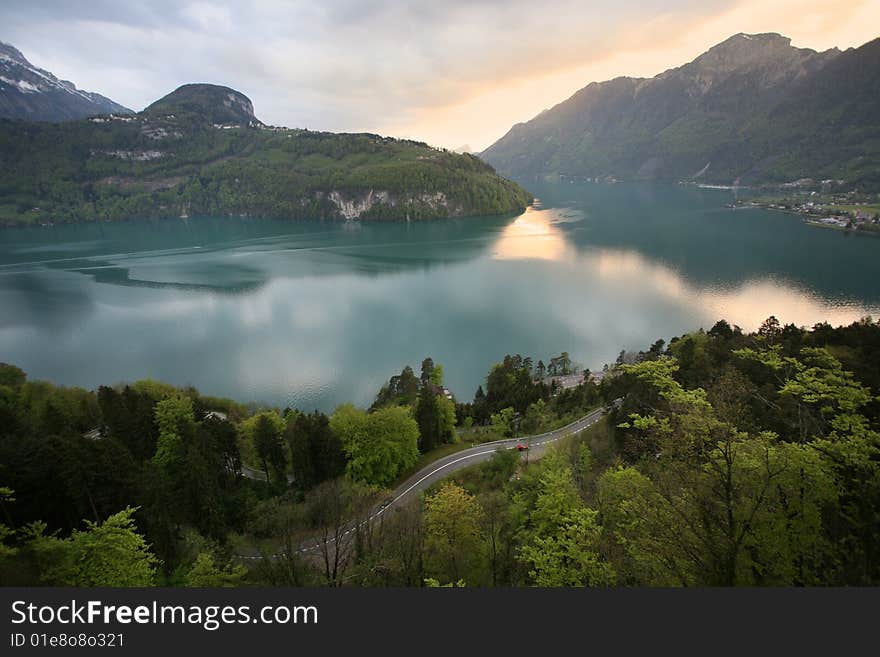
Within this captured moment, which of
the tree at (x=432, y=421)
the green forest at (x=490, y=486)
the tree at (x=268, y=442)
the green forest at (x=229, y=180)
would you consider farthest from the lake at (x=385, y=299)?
the green forest at (x=229, y=180)

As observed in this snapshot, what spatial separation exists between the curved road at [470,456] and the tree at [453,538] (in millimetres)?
5449

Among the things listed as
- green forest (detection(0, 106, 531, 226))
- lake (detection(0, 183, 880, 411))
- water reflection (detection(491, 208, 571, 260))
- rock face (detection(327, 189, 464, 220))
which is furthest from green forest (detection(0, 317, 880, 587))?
green forest (detection(0, 106, 531, 226))

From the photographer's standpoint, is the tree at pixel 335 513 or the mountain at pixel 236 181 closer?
the tree at pixel 335 513

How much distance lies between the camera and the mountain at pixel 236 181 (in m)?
151

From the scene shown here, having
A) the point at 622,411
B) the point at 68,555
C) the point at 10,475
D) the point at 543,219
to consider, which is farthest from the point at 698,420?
the point at 543,219

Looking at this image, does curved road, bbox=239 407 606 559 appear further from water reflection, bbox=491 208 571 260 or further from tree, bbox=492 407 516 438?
water reflection, bbox=491 208 571 260

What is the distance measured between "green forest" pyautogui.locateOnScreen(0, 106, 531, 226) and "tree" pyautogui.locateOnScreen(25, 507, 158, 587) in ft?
469

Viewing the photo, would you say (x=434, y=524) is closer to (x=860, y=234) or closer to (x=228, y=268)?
(x=228, y=268)

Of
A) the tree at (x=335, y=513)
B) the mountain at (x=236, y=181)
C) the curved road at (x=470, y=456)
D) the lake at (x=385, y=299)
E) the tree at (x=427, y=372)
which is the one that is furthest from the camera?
the mountain at (x=236, y=181)

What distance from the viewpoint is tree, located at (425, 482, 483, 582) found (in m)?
11.2

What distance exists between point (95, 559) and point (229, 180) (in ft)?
658

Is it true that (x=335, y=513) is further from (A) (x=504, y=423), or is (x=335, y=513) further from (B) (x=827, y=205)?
(B) (x=827, y=205)

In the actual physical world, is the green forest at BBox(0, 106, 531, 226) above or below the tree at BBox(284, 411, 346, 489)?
above

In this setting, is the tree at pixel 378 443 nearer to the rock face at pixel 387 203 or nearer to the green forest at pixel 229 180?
the green forest at pixel 229 180
